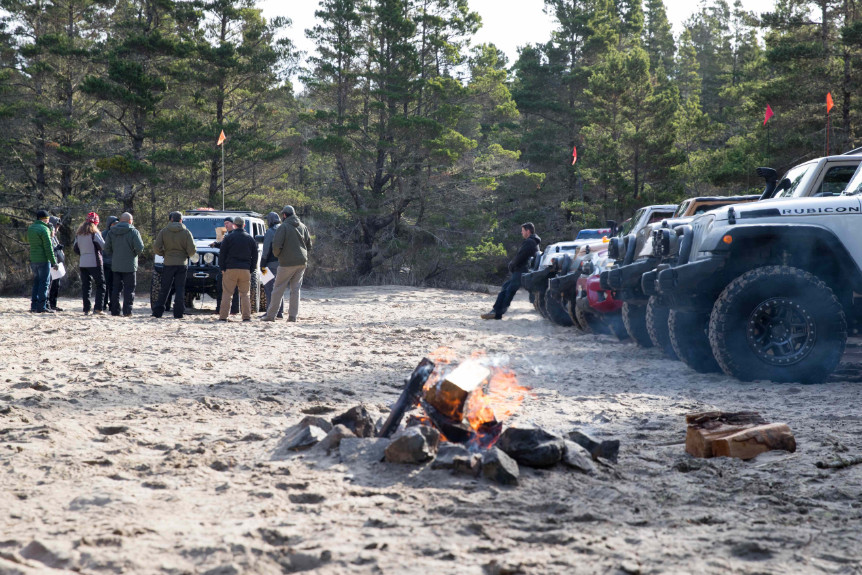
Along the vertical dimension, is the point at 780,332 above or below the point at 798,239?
below

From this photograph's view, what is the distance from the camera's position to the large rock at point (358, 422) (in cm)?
520

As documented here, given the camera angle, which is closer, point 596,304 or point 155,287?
point 596,304

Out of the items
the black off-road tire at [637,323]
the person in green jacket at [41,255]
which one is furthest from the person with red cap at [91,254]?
the black off-road tire at [637,323]

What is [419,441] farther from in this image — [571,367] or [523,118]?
[523,118]

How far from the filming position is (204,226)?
1828 cm

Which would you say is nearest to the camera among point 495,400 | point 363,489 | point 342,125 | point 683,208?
point 363,489

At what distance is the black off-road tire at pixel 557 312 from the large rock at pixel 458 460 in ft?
36.6

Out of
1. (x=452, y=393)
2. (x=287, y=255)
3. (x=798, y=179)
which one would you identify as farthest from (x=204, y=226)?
(x=452, y=393)

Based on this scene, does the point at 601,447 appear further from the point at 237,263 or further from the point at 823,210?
the point at 237,263

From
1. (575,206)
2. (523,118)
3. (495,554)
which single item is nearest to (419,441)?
(495,554)

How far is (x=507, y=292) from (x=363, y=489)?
497 inches

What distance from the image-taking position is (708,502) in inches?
163

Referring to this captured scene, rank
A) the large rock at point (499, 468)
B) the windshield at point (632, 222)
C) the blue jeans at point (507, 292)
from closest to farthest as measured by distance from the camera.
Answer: the large rock at point (499, 468), the blue jeans at point (507, 292), the windshield at point (632, 222)

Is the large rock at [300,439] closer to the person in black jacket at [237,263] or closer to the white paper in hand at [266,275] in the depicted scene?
the person in black jacket at [237,263]
